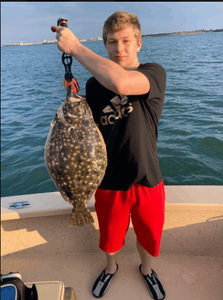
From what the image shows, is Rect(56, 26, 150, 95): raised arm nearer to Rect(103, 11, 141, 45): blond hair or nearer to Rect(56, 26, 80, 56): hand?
Rect(56, 26, 80, 56): hand

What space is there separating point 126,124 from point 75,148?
537mm

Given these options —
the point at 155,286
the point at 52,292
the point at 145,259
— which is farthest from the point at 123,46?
the point at 155,286

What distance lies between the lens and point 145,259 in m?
2.57

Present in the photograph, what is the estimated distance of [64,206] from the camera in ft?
8.82

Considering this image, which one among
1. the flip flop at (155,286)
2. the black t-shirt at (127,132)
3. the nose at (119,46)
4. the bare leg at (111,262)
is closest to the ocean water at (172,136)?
the flip flop at (155,286)

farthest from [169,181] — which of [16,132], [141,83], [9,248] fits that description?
[16,132]

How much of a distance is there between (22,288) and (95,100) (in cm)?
152

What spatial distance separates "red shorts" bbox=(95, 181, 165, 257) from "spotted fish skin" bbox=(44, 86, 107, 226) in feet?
1.90

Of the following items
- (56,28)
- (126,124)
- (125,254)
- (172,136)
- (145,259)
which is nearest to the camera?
(56,28)

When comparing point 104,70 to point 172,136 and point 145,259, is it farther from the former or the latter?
point 172,136

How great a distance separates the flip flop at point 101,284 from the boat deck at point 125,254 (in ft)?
0.23

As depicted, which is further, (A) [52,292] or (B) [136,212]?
(B) [136,212]

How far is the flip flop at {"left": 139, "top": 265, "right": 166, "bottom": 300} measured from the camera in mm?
2515

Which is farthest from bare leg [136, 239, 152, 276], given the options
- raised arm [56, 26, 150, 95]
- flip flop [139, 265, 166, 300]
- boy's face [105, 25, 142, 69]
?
boy's face [105, 25, 142, 69]
